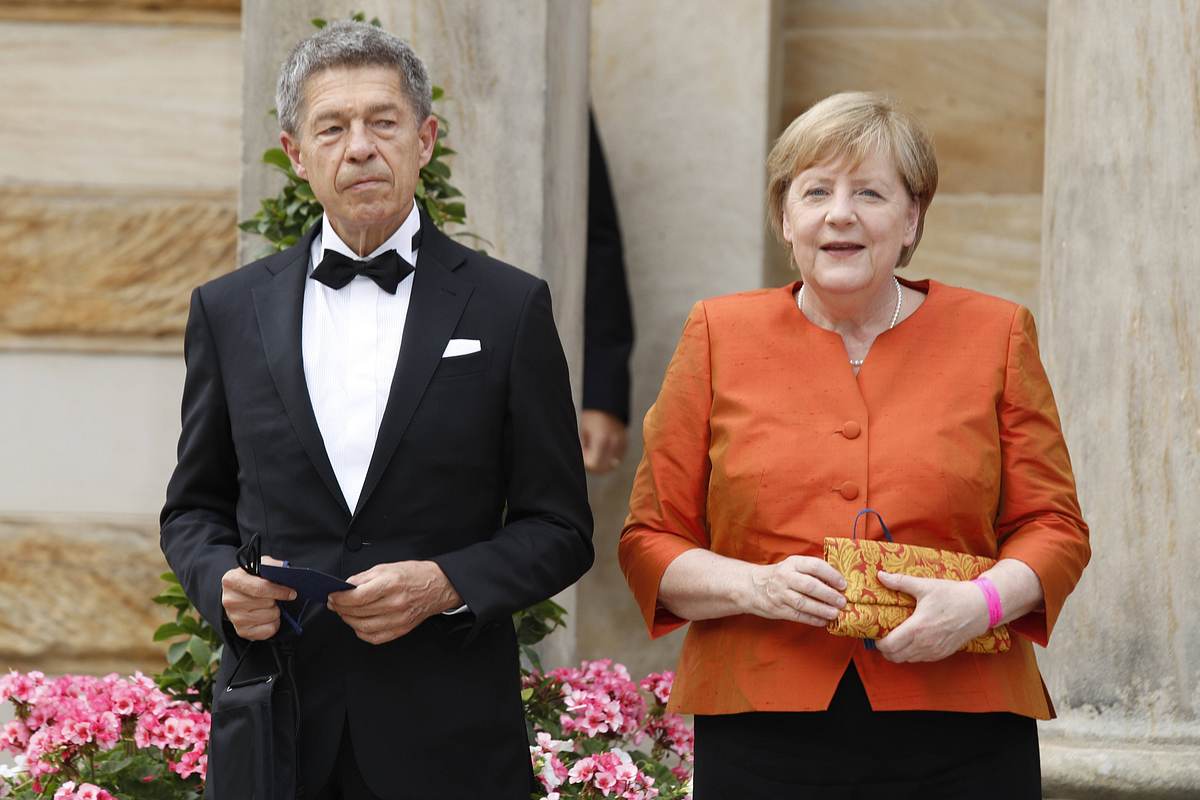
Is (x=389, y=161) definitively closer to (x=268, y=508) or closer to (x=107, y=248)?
(x=268, y=508)

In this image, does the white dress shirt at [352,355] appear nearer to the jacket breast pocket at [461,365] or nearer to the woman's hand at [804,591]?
the jacket breast pocket at [461,365]

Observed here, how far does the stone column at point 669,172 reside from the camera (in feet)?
18.2

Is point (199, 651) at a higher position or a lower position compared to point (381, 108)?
lower

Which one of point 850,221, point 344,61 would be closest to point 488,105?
point 344,61

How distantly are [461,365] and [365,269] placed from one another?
24 centimetres

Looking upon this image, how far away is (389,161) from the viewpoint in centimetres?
275

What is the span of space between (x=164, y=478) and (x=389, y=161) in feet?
9.02

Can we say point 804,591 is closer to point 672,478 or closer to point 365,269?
point 672,478

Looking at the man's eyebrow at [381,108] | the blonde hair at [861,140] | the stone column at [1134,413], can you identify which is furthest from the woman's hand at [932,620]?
the stone column at [1134,413]

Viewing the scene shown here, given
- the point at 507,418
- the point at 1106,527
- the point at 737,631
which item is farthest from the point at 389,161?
the point at 1106,527

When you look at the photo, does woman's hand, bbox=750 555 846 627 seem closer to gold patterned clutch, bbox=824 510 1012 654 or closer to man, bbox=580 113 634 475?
gold patterned clutch, bbox=824 510 1012 654

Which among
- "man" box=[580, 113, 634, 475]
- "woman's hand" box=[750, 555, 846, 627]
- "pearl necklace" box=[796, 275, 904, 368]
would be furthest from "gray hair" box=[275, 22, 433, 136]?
"man" box=[580, 113, 634, 475]

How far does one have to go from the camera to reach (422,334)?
274 centimetres

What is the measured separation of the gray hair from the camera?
109 inches
